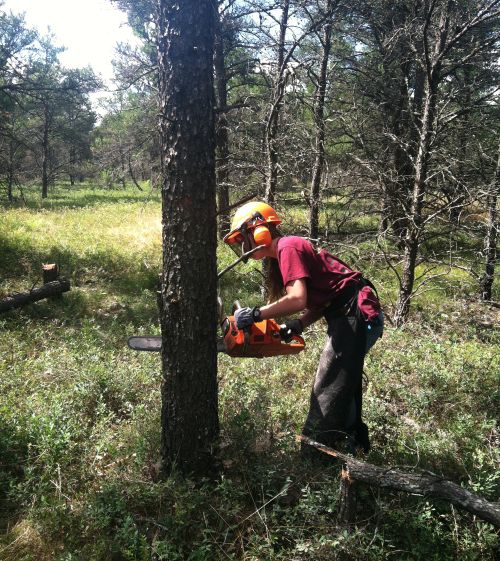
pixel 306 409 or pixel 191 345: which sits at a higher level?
pixel 191 345

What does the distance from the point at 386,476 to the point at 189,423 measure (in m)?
1.31

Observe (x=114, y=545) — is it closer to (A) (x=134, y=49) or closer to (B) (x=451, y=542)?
(B) (x=451, y=542)

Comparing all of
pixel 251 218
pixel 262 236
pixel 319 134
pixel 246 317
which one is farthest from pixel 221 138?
pixel 246 317

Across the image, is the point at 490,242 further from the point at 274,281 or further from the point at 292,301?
the point at 292,301

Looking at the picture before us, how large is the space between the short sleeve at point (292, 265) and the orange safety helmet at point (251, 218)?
271mm

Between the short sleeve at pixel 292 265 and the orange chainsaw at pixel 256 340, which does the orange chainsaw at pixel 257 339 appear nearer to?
the orange chainsaw at pixel 256 340

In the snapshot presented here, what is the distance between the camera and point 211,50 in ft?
8.66

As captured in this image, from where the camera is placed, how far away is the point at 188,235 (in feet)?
8.88

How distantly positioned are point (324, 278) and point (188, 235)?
1.06 m

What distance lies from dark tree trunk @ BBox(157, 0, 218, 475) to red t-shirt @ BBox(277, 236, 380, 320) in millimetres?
561

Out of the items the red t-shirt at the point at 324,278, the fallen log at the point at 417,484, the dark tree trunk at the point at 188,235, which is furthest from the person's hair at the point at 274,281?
the fallen log at the point at 417,484

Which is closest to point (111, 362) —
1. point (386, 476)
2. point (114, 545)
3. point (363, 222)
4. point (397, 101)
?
point (114, 545)

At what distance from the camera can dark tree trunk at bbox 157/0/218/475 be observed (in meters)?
2.53

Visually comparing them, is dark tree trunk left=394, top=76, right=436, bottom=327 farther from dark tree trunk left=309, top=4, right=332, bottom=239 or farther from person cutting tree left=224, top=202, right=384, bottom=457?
person cutting tree left=224, top=202, right=384, bottom=457
